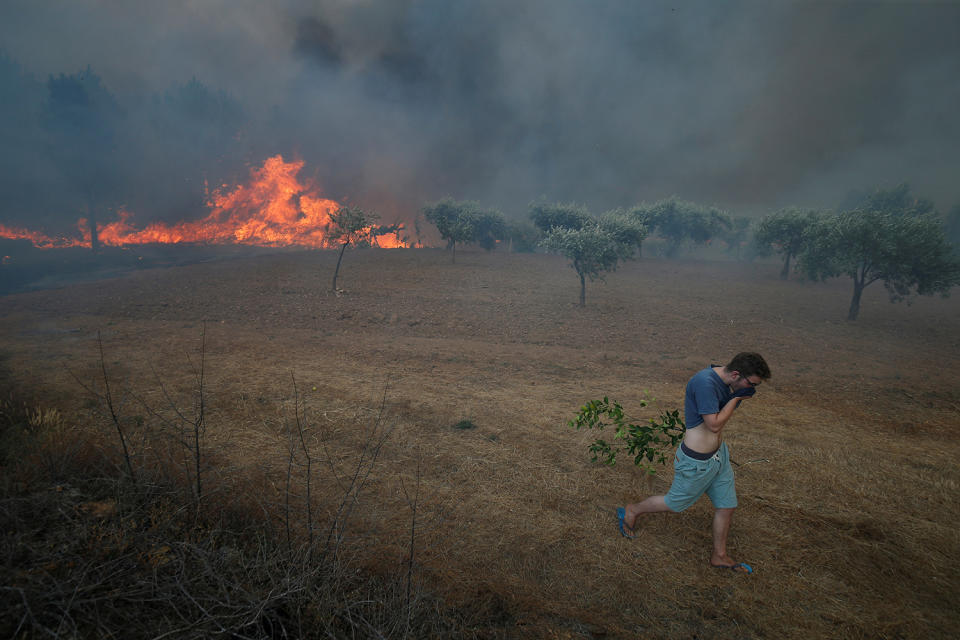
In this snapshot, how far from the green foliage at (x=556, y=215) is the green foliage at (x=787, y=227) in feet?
55.2

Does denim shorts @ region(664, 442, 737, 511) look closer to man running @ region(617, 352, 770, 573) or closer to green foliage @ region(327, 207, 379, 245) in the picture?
man running @ region(617, 352, 770, 573)

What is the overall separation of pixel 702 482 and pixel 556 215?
38704mm

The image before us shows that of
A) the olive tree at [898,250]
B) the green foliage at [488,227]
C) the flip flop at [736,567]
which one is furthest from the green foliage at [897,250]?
the green foliage at [488,227]

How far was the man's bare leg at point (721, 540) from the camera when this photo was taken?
4164 millimetres

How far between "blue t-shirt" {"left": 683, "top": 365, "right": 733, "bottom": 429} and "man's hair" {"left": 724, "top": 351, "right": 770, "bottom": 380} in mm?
235

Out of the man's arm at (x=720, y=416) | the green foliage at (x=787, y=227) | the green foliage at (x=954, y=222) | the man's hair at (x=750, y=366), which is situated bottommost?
the man's arm at (x=720, y=416)

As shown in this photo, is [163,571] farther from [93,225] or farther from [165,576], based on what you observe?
[93,225]

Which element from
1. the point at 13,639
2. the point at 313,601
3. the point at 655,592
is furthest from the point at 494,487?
the point at 13,639

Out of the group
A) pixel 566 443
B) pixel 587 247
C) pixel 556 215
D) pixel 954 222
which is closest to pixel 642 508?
pixel 566 443

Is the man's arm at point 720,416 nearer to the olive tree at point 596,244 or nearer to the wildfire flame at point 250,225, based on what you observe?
the olive tree at point 596,244

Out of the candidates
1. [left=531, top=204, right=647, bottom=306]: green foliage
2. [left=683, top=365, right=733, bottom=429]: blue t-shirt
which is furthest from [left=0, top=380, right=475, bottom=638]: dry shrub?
[left=531, top=204, right=647, bottom=306]: green foliage

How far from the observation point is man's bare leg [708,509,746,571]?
4.16 metres

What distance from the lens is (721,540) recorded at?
13.8 feet

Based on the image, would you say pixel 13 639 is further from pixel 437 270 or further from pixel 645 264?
pixel 645 264
